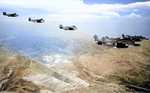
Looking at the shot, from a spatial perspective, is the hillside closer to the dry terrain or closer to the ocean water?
the dry terrain

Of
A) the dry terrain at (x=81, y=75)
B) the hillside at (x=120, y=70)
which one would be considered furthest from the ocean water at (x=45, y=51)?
the hillside at (x=120, y=70)

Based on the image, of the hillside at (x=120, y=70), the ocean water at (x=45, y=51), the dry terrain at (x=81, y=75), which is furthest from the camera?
the ocean water at (x=45, y=51)

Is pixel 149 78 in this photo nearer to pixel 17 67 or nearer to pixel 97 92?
pixel 97 92

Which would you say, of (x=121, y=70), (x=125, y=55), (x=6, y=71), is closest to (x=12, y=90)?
(x=6, y=71)

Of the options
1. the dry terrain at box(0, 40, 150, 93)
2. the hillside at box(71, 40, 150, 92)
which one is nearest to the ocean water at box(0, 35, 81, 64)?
A: the dry terrain at box(0, 40, 150, 93)

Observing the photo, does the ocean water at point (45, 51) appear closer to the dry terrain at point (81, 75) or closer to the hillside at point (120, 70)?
the dry terrain at point (81, 75)

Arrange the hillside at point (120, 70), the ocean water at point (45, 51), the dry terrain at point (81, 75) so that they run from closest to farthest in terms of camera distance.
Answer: the dry terrain at point (81, 75) < the hillside at point (120, 70) < the ocean water at point (45, 51)

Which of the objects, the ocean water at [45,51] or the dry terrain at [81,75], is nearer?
the dry terrain at [81,75]

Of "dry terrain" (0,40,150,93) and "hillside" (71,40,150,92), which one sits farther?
"hillside" (71,40,150,92)
